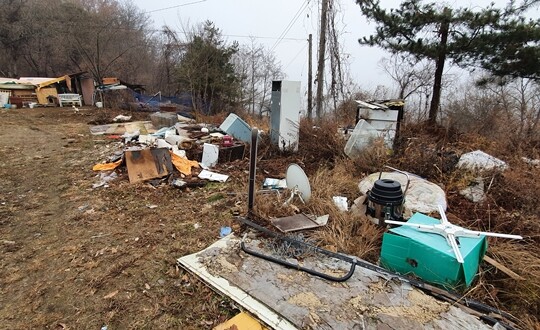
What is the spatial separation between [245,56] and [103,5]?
39.0 feet

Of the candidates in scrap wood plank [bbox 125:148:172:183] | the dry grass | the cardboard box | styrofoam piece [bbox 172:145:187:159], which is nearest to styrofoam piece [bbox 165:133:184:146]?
styrofoam piece [bbox 172:145:187:159]

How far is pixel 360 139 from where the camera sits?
5309 millimetres

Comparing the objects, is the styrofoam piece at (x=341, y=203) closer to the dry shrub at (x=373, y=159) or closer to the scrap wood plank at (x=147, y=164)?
the dry shrub at (x=373, y=159)

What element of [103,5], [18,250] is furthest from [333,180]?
[103,5]

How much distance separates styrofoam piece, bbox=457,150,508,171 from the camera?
4078 mm

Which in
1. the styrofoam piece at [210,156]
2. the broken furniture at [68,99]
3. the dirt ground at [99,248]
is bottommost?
the dirt ground at [99,248]

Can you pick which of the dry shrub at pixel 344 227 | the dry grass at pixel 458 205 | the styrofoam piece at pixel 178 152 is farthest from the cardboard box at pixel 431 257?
the styrofoam piece at pixel 178 152

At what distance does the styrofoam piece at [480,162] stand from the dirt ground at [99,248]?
3.71 metres

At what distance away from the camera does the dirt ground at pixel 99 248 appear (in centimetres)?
204

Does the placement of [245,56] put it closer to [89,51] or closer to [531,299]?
[89,51]

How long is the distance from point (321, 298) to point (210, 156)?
154 inches

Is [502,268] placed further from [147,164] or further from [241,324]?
[147,164]

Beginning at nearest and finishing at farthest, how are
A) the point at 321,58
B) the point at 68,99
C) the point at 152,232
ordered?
1. the point at 152,232
2. the point at 321,58
3. the point at 68,99

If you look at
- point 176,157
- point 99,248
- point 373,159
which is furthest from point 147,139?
point 373,159
